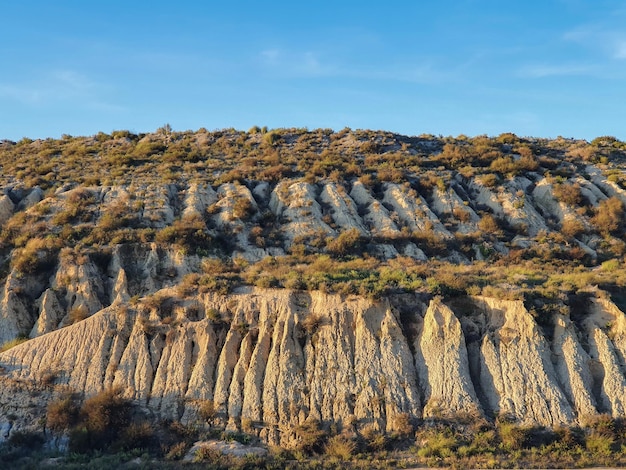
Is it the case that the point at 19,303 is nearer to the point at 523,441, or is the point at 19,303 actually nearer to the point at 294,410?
the point at 294,410

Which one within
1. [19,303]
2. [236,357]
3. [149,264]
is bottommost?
[236,357]

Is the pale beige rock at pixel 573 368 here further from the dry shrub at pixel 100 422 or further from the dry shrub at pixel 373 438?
the dry shrub at pixel 100 422

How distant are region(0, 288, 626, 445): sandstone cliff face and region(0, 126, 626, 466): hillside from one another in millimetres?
64

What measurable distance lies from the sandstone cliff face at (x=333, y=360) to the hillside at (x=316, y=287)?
64 mm

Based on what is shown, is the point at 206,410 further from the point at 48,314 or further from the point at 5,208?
the point at 5,208

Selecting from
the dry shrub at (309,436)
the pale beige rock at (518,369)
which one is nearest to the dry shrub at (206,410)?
the dry shrub at (309,436)

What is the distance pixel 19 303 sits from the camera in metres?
27.3

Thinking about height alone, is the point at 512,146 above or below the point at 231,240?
above

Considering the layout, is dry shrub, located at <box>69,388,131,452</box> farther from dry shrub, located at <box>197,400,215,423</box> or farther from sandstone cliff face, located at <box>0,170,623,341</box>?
sandstone cliff face, located at <box>0,170,623,341</box>

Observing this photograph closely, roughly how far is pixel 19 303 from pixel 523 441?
2357 centimetres

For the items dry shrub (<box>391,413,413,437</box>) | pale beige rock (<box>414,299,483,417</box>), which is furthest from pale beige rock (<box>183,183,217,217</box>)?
dry shrub (<box>391,413,413,437</box>)

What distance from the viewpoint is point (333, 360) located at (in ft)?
68.5

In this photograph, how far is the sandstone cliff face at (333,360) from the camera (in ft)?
63.2

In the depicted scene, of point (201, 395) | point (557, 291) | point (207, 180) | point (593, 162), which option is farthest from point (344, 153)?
point (201, 395)
